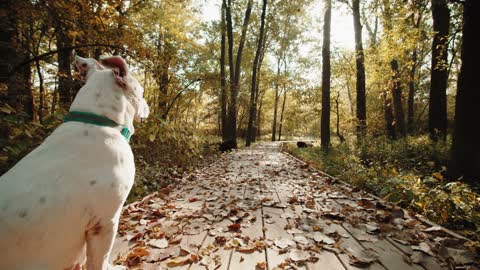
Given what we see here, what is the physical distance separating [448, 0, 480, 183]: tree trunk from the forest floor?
2.28m

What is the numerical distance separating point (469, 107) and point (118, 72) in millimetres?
6095

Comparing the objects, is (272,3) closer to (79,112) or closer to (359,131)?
(359,131)

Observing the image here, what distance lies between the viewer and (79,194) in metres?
1.31

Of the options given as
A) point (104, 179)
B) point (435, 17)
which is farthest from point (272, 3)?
point (104, 179)

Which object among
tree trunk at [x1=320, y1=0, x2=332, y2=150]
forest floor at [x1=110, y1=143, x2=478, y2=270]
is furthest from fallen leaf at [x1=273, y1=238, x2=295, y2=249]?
tree trunk at [x1=320, y1=0, x2=332, y2=150]

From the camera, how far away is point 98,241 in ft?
4.67

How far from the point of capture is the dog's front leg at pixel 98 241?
55.0 inches

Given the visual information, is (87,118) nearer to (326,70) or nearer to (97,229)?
(97,229)

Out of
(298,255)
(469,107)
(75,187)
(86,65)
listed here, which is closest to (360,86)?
(469,107)

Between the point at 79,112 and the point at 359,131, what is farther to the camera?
the point at 359,131

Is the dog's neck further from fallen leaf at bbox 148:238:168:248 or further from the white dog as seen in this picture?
fallen leaf at bbox 148:238:168:248

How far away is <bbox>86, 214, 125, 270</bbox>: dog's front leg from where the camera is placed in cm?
140

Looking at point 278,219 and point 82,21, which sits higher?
point 82,21

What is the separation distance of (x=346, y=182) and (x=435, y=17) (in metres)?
8.74
